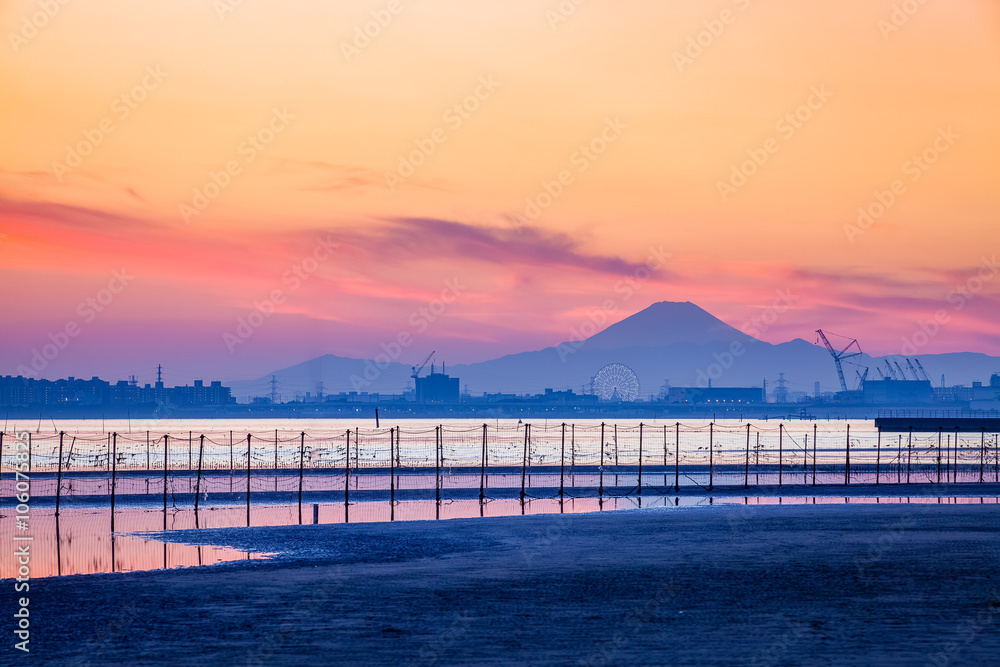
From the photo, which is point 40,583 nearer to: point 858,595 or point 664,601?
point 664,601

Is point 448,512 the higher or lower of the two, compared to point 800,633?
lower

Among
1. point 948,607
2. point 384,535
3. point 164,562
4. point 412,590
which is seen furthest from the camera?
point 384,535

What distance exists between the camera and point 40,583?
904 inches

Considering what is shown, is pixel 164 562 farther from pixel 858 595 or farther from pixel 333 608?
pixel 858 595

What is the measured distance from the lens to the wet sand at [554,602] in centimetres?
1546

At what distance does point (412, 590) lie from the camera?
69.6ft

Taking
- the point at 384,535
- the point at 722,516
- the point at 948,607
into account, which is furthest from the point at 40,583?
the point at 722,516

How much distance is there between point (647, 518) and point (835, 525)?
6.54 m

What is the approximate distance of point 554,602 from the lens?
771 inches

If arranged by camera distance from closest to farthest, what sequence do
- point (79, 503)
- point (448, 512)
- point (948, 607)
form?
1. point (948, 607)
2. point (448, 512)
3. point (79, 503)

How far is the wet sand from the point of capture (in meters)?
15.5

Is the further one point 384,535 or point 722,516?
point 722,516

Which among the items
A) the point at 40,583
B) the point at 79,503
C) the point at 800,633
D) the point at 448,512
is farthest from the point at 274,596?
the point at 79,503

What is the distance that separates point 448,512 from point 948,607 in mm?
25991
